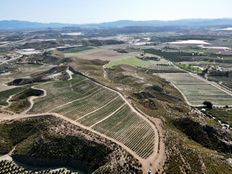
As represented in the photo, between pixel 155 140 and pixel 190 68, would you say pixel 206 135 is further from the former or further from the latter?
pixel 190 68

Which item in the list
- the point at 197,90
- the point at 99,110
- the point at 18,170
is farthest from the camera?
the point at 197,90

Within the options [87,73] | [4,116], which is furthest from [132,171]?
[87,73]

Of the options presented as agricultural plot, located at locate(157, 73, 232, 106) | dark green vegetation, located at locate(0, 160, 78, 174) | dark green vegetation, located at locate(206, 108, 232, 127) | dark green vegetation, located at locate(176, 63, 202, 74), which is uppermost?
dark green vegetation, located at locate(0, 160, 78, 174)

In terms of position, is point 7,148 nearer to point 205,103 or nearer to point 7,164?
point 7,164

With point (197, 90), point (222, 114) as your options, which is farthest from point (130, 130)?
point (197, 90)

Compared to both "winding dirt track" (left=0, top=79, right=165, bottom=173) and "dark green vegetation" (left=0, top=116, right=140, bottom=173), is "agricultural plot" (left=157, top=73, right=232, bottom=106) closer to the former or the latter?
"winding dirt track" (left=0, top=79, right=165, bottom=173)

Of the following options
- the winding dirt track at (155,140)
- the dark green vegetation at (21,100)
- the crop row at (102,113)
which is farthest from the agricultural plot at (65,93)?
the crop row at (102,113)

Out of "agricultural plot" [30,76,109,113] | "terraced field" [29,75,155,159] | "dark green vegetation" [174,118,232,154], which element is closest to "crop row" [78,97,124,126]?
"terraced field" [29,75,155,159]
